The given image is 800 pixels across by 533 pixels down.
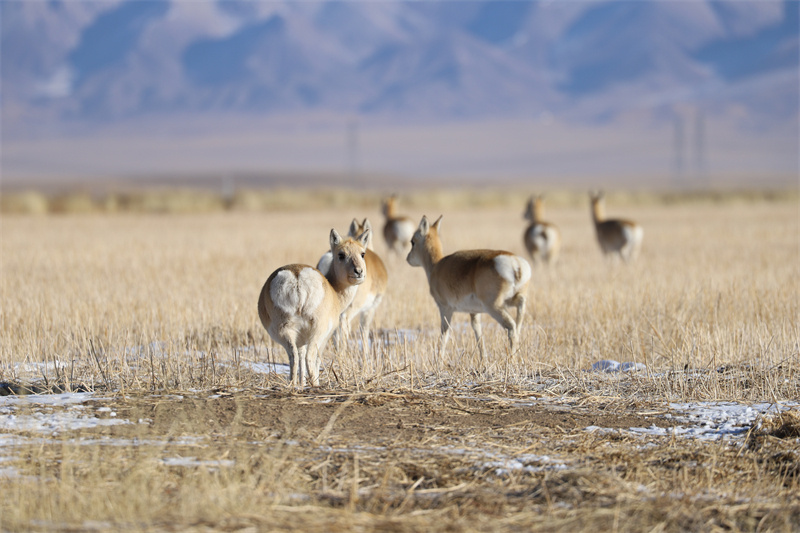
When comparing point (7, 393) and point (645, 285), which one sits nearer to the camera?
point (7, 393)

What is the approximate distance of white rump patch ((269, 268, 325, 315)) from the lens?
7.07 metres

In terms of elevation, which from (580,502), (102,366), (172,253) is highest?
(172,253)

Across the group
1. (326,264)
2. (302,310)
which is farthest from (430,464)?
(326,264)

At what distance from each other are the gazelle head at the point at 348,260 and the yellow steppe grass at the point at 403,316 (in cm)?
71

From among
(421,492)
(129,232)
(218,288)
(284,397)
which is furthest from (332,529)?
(129,232)

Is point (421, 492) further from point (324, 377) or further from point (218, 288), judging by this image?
point (218, 288)

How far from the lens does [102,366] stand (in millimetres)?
8203

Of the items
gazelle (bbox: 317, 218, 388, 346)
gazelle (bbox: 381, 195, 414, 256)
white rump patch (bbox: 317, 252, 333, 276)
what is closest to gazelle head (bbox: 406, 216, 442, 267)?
gazelle (bbox: 317, 218, 388, 346)

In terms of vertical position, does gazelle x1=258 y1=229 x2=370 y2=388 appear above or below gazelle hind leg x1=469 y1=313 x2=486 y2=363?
above

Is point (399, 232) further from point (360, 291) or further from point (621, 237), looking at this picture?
point (360, 291)

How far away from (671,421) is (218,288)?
859cm

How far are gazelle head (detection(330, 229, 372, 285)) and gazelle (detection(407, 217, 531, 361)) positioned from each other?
1.18m

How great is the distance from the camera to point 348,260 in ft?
25.5

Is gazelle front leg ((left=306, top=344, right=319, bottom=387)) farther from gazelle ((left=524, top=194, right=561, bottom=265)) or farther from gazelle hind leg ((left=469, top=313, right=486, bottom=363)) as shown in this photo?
gazelle ((left=524, top=194, right=561, bottom=265))
